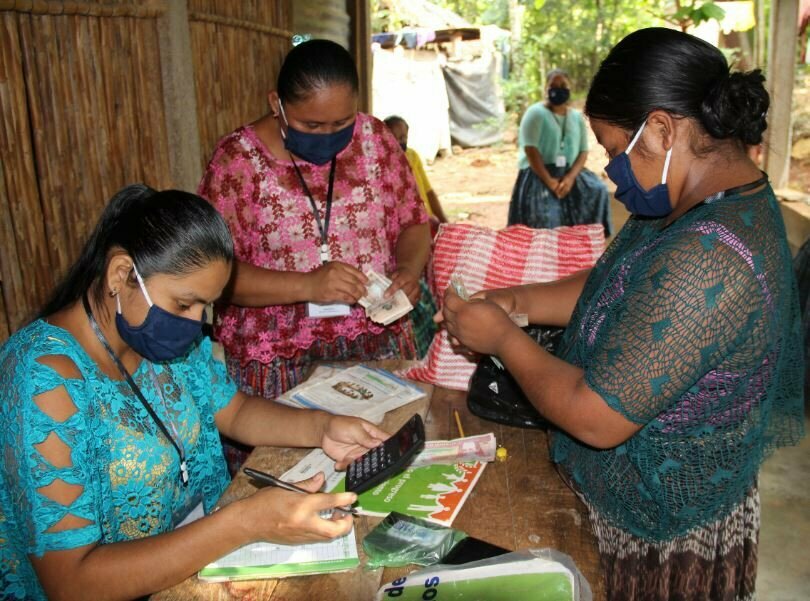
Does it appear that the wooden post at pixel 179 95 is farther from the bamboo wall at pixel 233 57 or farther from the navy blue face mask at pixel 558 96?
the navy blue face mask at pixel 558 96

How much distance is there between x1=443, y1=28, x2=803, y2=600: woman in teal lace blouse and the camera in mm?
1472

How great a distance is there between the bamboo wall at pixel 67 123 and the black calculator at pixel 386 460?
4.92 feet

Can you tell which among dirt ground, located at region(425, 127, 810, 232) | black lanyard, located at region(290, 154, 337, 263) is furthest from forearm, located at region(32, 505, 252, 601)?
dirt ground, located at region(425, 127, 810, 232)

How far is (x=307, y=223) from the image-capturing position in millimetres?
2785

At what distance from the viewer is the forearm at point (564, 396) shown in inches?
61.4

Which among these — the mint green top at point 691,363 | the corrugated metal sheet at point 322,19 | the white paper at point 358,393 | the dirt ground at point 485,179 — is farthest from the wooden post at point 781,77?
the mint green top at point 691,363

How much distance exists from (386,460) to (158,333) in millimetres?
637

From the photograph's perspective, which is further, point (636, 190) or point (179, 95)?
point (179, 95)

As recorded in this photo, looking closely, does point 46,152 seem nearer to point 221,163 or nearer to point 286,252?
point 221,163

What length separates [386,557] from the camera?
158 cm

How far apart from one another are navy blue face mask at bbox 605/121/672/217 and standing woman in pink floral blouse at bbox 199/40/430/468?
46.5 inches

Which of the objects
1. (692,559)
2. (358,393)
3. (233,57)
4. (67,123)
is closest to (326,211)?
(358,393)

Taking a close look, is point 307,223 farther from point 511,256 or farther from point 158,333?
point 158,333

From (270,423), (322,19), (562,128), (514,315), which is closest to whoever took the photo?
(270,423)
